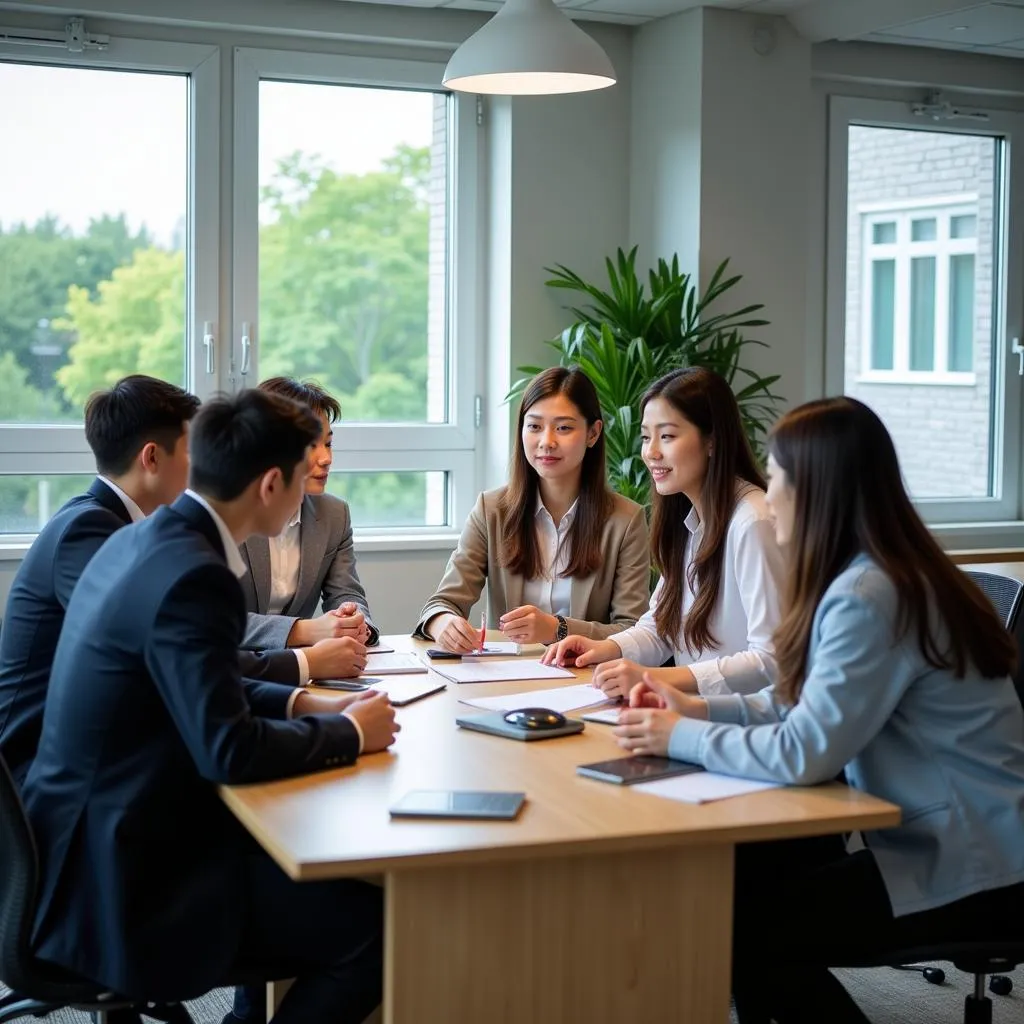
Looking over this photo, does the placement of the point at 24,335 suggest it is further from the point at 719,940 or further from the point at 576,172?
the point at 719,940

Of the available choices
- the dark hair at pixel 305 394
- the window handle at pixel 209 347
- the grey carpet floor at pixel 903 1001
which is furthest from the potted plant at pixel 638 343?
the grey carpet floor at pixel 903 1001

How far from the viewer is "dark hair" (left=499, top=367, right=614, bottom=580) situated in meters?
3.70

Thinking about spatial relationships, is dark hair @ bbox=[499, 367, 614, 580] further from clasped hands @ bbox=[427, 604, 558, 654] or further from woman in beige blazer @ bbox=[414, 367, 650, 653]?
clasped hands @ bbox=[427, 604, 558, 654]

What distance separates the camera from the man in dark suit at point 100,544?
2535mm

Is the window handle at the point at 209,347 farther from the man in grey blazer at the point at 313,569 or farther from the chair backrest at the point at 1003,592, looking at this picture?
the chair backrest at the point at 1003,592

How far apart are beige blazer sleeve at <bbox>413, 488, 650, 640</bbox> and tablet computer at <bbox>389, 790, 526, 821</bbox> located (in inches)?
61.5

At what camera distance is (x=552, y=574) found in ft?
12.2

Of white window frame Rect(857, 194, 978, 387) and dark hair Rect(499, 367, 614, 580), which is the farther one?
white window frame Rect(857, 194, 978, 387)

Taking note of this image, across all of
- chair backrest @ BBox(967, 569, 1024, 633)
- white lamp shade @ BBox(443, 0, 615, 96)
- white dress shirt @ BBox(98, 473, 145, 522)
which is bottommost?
chair backrest @ BBox(967, 569, 1024, 633)

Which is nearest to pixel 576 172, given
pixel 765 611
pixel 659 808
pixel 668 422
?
pixel 668 422

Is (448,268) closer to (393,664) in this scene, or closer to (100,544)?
(393,664)

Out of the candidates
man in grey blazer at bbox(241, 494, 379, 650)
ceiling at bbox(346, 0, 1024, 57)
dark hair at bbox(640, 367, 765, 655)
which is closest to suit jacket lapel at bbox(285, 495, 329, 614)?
man in grey blazer at bbox(241, 494, 379, 650)

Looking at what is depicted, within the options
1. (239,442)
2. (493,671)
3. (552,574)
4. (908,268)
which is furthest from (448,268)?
(239,442)

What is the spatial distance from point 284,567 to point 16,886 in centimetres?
157
